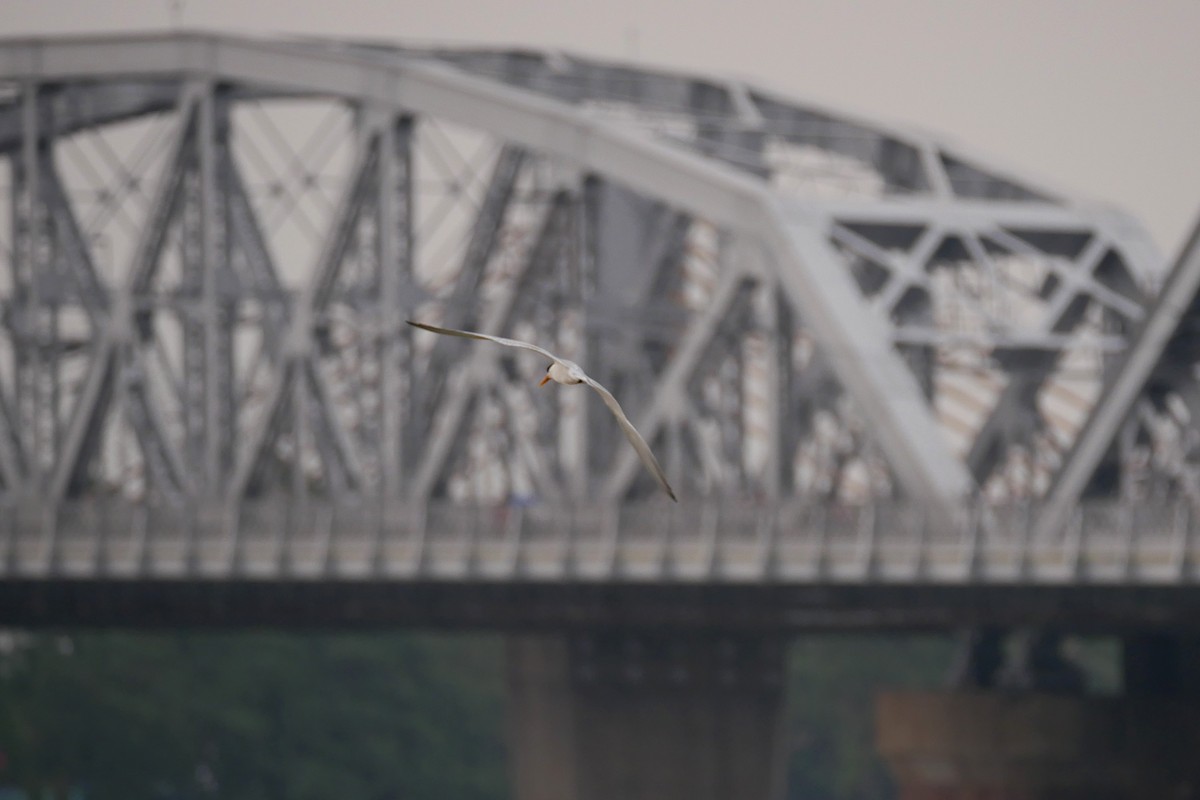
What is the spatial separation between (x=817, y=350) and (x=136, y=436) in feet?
58.7

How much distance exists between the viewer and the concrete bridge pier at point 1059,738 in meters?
66.4

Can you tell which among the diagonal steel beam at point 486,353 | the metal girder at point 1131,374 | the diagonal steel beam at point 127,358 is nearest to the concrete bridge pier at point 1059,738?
the metal girder at point 1131,374

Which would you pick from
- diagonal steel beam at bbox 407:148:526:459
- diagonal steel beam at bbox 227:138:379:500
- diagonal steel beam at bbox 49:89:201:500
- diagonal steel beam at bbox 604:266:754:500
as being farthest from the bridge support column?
diagonal steel beam at bbox 49:89:201:500

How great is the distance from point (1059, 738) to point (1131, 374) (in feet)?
28.7

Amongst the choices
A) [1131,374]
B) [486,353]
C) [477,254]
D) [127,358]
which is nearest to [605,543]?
[1131,374]

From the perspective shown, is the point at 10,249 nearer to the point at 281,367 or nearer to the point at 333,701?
the point at 281,367

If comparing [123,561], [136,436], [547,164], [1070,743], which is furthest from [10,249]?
[1070,743]

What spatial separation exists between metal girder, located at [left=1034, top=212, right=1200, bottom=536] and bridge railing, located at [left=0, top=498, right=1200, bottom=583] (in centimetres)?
434

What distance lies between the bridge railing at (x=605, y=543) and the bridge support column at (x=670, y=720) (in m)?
4.25

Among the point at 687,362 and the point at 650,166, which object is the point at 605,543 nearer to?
the point at 687,362

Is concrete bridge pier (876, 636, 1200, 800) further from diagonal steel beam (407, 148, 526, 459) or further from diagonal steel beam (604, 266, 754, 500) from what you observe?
diagonal steel beam (407, 148, 526, 459)

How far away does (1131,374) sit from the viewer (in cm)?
6275

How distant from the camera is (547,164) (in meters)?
80.3

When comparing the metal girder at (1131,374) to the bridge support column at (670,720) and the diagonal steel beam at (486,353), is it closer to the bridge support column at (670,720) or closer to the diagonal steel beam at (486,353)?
the bridge support column at (670,720)
